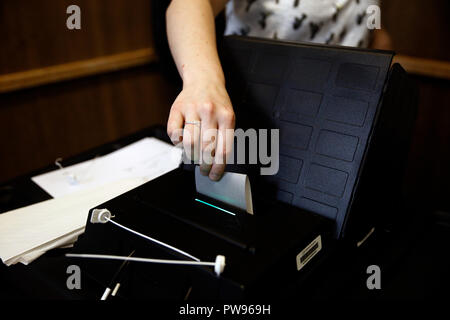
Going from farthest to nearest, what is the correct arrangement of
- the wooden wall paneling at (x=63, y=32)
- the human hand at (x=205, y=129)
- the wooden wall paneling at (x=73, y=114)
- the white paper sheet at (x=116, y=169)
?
1. the wooden wall paneling at (x=73, y=114)
2. the wooden wall paneling at (x=63, y=32)
3. the white paper sheet at (x=116, y=169)
4. the human hand at (x=205, y=129)

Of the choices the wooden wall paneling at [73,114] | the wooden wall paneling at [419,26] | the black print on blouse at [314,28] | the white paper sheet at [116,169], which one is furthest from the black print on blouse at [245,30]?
the wooden wall paneling at [419,26]

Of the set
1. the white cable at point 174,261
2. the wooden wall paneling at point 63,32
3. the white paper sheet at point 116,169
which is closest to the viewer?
the white cable at point 174,261

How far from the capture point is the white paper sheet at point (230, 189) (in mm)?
515

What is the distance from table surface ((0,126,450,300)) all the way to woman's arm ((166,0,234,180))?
0.21m

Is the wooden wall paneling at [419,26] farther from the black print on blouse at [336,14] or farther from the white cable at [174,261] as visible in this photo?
the white cable at [174,261]

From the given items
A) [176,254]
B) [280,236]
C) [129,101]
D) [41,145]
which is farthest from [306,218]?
[129,101]

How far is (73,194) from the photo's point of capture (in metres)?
0.71

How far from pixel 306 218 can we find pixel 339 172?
3.2 inches

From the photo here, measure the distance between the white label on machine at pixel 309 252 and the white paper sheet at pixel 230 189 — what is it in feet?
0.29

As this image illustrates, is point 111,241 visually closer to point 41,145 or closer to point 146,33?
point 41,145

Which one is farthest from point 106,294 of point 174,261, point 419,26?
point 419,26

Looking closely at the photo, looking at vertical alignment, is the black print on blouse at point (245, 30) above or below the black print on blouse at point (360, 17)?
below
